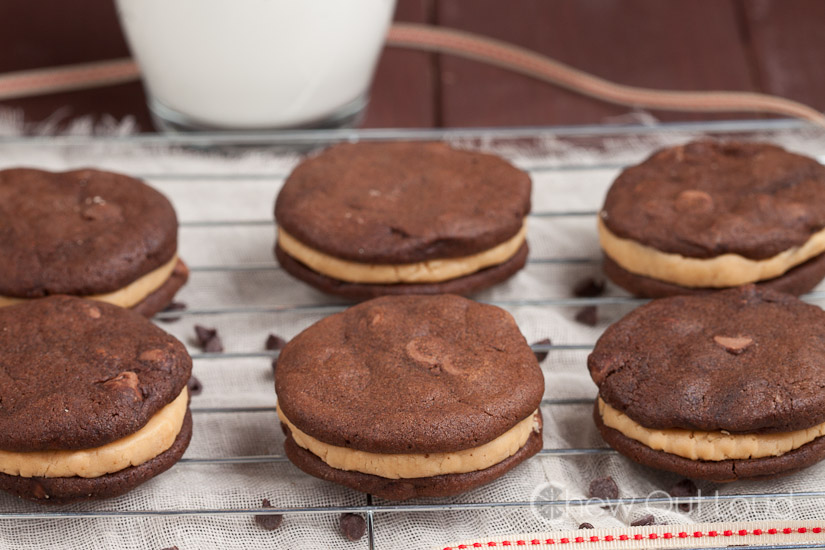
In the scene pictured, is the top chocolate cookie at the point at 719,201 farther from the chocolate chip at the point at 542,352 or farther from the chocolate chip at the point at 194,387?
the chocolate chip at the point at 194,387

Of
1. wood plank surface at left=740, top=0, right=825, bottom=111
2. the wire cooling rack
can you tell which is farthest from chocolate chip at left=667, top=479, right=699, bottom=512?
wood plank surface at left=740, top=0, right=825, bottom=111

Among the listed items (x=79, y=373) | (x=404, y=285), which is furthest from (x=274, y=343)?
(x=79, y=373)

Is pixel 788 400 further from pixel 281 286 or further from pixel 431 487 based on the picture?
pixel 281 286

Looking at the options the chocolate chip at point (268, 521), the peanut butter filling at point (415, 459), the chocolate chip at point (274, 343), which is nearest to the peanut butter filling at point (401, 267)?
the chocolate chip at point (274, 343)

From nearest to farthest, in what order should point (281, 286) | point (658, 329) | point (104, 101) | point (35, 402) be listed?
point (35, 402) < point (658, 329) < point (281, 286) < point (104, 101)

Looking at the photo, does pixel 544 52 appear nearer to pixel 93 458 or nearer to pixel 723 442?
pixel 723 442

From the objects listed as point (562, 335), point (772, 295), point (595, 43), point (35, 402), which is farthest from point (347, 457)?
point (595, 43)

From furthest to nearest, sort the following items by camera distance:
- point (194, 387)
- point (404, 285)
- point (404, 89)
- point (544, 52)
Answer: point (544, 52), point (404, 89), point (404, 285), point (194, 387)
